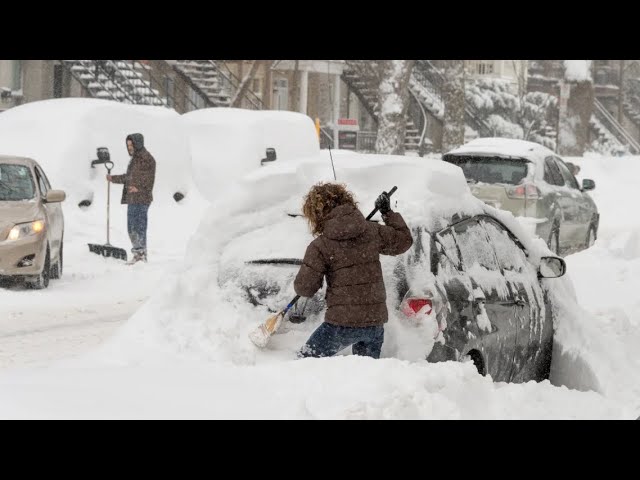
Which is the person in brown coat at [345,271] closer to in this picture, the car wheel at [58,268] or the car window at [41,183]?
the car window at [41,183]

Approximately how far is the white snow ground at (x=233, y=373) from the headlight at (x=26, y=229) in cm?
169

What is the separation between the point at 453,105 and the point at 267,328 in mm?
27457

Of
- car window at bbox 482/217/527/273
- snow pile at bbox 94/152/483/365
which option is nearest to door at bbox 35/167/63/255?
snow pile at bbox 94/152/483/365

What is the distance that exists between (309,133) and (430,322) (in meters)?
17.1

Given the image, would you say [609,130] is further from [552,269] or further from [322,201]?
[322,201]

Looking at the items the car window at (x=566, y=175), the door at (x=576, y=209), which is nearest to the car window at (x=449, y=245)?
the door at (x=576, y=209)

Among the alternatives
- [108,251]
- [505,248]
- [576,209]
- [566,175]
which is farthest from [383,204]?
[566,175]

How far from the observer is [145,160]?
16.8 meters

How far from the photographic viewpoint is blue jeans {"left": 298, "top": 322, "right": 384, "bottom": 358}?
6.76 meters

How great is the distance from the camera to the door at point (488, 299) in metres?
7.42

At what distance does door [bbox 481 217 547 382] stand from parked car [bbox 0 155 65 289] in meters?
6.61

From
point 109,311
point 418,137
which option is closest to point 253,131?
point 109,311

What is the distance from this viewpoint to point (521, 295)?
8156 mm
